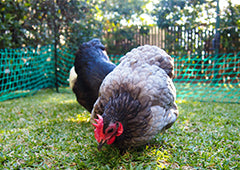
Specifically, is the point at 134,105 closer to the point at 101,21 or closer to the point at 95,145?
the point at 95,145

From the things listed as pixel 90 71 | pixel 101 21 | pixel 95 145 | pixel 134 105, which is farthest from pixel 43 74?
pixel 134 105

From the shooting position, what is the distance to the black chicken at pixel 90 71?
2562 millimetres

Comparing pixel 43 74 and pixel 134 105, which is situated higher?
pixel 134 105

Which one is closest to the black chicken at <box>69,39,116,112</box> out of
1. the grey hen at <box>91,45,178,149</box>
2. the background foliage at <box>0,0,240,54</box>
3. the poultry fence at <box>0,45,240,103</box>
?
the grey hen at <box>91,45,178,149</box>

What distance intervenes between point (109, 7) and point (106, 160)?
8830mm

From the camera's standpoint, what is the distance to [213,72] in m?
6.85

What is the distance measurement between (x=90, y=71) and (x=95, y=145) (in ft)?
3.42

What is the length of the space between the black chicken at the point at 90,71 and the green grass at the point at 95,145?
441mm

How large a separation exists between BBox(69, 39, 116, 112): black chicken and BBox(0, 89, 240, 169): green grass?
441 mm

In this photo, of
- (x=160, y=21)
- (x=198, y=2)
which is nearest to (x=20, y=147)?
(x=160, y=21)

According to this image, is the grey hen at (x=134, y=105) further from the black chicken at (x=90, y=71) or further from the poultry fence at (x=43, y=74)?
the poultry fence at (x=43, y=74)

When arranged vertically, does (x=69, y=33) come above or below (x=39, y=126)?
above

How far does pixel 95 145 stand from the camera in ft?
6.75

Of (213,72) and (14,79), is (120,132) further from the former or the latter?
(213,72)
